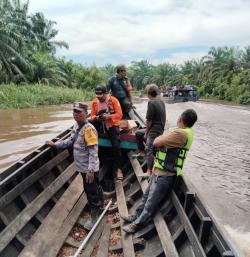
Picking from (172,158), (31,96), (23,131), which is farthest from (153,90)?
(31,96)

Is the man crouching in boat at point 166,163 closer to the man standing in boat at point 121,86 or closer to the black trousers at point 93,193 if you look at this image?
the black trousers at point 93,193

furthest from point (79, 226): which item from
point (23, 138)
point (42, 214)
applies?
point (23, 138)

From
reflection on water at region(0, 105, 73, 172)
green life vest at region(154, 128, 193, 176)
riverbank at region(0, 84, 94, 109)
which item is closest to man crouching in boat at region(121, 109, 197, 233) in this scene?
green life vest at region(154, 128, 193, 176)

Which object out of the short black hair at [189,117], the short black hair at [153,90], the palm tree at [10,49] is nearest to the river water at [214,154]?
the short black hair at [189,117]

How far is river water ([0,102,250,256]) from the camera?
287 inches

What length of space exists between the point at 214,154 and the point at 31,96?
645 inches

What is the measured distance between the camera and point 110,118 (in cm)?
587

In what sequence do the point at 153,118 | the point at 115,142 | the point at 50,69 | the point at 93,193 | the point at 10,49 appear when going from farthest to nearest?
1. the point at 50,69
2. the point at 10,49
3. the point at 115,142
4. the point at 153,118
5. the point at 93,193

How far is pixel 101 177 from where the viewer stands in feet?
20.1

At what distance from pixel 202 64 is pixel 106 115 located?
4776 centimetres

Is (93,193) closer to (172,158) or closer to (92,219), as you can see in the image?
(92,219)

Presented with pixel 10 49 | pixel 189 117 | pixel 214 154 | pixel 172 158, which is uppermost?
pixel 189 117

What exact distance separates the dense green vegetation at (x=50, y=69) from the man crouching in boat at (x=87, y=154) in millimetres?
19352

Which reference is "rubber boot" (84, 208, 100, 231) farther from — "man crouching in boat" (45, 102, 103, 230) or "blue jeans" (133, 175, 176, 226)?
"blue jeans" (133, 175, 176, 226)
